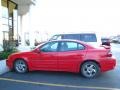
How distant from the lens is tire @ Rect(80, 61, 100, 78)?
A: 11.8 metres

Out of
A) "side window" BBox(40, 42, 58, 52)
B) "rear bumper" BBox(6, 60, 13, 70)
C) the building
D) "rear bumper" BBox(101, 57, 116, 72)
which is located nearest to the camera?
"rear bumper" BBox(101, 57, 116, 72)

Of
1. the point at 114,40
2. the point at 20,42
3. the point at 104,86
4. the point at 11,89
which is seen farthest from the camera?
the point at 114,40

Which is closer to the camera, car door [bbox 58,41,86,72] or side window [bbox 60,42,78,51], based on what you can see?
car door [bbox 58,41,86,72]

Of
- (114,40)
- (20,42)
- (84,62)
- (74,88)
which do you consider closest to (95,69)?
(84,62)

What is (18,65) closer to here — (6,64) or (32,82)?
(6,64)

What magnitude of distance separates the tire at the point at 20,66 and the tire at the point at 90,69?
238cm

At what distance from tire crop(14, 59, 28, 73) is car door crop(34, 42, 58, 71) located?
1.58 feet

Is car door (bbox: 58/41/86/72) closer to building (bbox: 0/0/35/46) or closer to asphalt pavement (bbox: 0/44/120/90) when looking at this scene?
asphalt pavement (bbox: 0/44/120/90)

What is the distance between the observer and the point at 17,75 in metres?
12.1

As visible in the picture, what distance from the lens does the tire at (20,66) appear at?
1257 centimetres

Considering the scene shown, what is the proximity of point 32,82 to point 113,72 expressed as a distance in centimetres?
413

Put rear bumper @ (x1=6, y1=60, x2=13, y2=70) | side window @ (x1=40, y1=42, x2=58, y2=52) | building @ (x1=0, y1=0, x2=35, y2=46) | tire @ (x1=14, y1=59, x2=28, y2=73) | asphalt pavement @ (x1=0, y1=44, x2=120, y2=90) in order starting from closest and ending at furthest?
asphalt pavement @ (x1=0, y1=44, x2=120, y2=90) < side window @ (x1=40, y1=42, x2=58, y2=52) < tire @ (x1=14, y1=59, x2=28, y2=73) < rear bumper @ (x1=6, y1=60, x2=13, y2=70) < building @ (x1=0, y1=0, x2=35, y2=46)

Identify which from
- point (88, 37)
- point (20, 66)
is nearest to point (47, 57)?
point (20, 66)

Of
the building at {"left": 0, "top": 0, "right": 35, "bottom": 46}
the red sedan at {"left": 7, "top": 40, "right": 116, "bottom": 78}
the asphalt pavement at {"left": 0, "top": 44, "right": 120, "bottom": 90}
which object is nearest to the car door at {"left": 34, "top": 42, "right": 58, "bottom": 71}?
the red sedan at {"left": 7, "top": 40, "right": 116, "bottom": 78}
